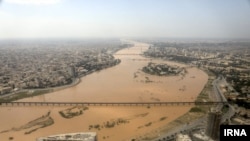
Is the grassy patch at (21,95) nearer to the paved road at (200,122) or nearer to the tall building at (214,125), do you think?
the paved road at (200,122)

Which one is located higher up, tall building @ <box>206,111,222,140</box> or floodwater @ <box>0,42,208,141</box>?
tall building @ <box>206,111,222,140</box>

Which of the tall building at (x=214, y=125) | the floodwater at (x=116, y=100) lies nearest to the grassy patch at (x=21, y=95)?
the floodwater at (x=116, y=100)

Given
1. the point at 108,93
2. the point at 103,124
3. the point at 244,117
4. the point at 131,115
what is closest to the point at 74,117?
the point at 103,124

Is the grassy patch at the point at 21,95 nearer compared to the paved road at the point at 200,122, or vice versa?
the paved road at the point at 200,122

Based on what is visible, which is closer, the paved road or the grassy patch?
the paved road

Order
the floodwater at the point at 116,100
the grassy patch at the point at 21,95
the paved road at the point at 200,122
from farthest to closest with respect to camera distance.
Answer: the grassy patch at the point at 21,95, the floodwater at the point at 116,100, the paved road at the point at 200,122

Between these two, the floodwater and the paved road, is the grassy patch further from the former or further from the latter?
the paved road

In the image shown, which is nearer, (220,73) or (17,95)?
(17,95)

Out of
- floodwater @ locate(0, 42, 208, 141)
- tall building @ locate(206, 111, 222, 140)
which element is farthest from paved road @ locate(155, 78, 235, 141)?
tall building @ locate(206, 111, 222, 140)

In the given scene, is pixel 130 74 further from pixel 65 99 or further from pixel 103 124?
pixel 103 124
